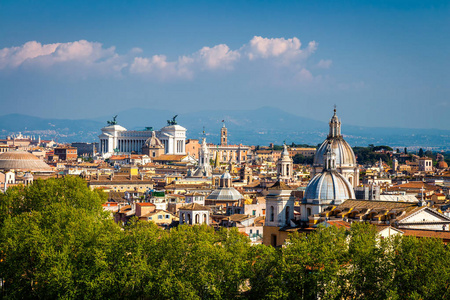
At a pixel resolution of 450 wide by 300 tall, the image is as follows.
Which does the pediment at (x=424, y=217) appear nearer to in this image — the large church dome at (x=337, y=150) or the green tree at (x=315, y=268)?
the green tree at (x=315, y=268)

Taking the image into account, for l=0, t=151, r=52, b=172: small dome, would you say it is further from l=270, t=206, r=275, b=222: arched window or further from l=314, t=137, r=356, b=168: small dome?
l=270, t=206, r=275, b=222: arched window

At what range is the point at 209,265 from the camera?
31.6 m

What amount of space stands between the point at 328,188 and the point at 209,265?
48.8 ft

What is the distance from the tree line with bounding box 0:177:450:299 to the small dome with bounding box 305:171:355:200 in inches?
348

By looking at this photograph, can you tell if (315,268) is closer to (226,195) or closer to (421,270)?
(421,270)

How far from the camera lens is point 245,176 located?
344 ft

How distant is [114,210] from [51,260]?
30.0 m

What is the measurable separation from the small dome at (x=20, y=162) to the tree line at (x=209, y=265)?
8627 cm

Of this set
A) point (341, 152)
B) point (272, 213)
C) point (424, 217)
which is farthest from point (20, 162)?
point (424, 217)

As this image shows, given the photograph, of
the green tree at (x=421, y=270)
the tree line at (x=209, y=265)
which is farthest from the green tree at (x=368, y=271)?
the green tree at (x=421, y=270)

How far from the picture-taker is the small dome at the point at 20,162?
122 metres

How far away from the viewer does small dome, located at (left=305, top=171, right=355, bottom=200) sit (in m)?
45.1

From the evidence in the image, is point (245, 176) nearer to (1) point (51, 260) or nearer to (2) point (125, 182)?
(2) point (125, 182)

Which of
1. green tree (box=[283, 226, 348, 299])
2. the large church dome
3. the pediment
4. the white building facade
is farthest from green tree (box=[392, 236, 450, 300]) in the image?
the white building facade
